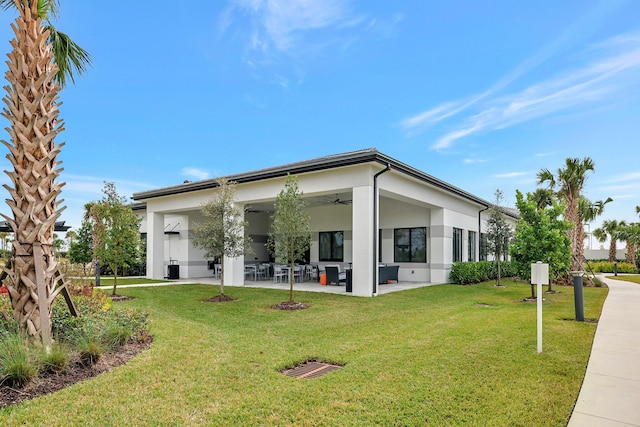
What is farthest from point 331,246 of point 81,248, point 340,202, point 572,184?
point 81,248

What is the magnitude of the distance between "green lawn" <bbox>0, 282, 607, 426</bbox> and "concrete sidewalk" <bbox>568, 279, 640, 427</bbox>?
15 cm

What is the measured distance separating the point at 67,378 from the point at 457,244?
18.8 metres

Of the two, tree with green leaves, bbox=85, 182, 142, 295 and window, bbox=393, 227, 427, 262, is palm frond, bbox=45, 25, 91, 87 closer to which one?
tree with green leaves, bbox=85, 182, 142, 295

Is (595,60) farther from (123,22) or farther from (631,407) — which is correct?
(123,22)

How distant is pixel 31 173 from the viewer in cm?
500

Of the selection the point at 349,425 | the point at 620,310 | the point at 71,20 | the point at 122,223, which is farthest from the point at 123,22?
the point at 620,310

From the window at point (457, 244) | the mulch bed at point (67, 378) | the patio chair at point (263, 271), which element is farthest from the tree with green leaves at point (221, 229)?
the window at point (457, 244)

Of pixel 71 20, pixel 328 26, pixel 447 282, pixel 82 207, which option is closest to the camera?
pixel 71 20

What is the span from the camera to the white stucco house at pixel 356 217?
42.2ft

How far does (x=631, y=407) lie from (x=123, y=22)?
13.8 meters

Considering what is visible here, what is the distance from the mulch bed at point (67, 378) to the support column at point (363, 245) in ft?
26.6

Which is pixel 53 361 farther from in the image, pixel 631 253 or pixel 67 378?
pixel 631 253

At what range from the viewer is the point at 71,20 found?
7.41 metres

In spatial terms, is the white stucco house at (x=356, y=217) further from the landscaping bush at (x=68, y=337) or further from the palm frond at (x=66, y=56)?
the landscaping bush at (x=68, y=337)
